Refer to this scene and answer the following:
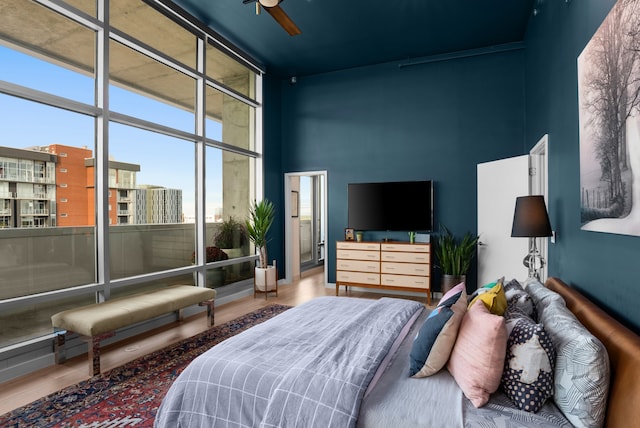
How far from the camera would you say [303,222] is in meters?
7.75

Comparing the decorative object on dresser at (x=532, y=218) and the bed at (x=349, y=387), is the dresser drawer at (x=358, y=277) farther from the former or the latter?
the bed at (x=349, y=387)

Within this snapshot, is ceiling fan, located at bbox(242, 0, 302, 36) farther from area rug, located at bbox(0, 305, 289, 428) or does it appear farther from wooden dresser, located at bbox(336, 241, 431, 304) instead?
wooden dresser, located at bbox(336, 241, 431, 304)

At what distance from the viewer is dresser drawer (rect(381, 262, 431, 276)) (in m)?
4.83

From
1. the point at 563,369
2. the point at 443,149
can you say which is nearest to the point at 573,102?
the point at 563,369

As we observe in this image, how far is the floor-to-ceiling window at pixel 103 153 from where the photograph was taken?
2.78m

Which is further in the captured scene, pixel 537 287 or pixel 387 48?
pixel 387 48

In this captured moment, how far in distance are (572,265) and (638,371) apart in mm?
1478

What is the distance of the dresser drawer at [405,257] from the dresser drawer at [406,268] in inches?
2.2

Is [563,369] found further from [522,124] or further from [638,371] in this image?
[522,124]

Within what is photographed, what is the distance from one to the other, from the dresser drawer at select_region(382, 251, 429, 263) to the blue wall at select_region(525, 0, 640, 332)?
1879 mm

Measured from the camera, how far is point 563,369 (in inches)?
50.4

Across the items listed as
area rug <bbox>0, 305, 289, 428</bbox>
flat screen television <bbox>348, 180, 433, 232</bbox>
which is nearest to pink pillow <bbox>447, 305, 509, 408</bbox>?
area rug <bbox>0, 305, 289, 428</bbox>

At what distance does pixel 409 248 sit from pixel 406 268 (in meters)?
0.29

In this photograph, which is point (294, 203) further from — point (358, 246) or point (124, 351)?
point (124, 351)
